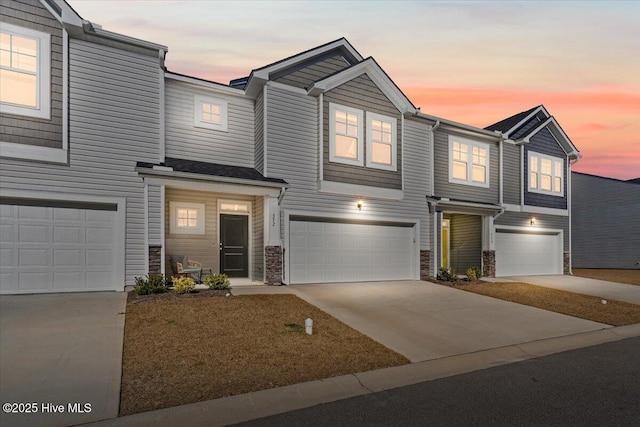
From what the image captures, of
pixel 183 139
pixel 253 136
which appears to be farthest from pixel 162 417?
pixel 253 136

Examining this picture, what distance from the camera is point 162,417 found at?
423 cm

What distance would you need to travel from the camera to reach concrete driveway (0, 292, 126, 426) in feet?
14.5

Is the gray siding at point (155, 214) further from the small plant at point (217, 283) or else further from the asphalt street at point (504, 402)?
the asphalt street at point (504, 402)

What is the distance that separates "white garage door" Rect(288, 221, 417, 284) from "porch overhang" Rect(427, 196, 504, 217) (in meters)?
1.52

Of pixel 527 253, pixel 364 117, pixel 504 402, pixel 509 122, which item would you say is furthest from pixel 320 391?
pixel 509 122

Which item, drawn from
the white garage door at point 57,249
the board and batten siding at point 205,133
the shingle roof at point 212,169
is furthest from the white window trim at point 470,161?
the white garage door at point 57,249

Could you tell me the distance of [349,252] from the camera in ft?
46.6

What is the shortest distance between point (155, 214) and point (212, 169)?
2.20 m

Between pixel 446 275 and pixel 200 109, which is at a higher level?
pixel 200 109

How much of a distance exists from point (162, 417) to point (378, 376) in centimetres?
293

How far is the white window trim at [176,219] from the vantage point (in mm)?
12617

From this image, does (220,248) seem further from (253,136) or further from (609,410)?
(609,410)

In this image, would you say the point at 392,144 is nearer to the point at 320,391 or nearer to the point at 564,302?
the point at 564,302

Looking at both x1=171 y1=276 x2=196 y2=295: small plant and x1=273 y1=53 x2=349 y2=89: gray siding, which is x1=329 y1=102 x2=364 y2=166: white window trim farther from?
x1=171 y1=276 x2=196 y2=295: small plant
